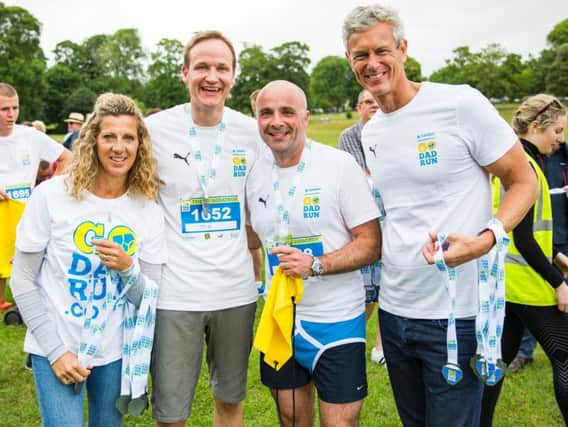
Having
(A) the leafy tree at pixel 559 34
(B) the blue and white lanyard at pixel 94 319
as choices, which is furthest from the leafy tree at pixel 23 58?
(A) the leafy tree at pixel 559 34

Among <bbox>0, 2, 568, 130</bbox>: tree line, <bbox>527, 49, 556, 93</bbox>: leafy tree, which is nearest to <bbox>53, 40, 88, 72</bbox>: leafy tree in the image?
<bbox>0, 2, 568, 130</bbox>: tree line

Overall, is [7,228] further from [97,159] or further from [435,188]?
[435,188]

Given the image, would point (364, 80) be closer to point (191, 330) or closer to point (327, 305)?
point (327, 305)

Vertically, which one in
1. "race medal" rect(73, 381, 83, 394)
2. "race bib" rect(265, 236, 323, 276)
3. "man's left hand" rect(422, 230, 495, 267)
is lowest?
"race medal" rect(73, 381, 83, 394)

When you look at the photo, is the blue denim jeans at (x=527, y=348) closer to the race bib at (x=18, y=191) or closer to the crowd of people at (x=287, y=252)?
the crowd of people at (x=287, y=252)

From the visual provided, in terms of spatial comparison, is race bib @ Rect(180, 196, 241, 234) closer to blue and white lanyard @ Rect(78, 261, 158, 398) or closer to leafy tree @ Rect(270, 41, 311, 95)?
blue and white lanyard @ Rect(78, 261, 158, 398)

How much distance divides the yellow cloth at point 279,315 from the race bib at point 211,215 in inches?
19.2

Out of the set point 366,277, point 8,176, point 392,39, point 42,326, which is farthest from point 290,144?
point 8,176

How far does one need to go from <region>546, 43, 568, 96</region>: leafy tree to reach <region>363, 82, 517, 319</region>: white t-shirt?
223 ft

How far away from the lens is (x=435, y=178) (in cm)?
239

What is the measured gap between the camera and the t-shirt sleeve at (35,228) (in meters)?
Answer: 2.48

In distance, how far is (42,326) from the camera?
Result: 2.45 metres

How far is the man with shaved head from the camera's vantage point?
2719 mm

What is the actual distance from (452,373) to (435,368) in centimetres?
12
